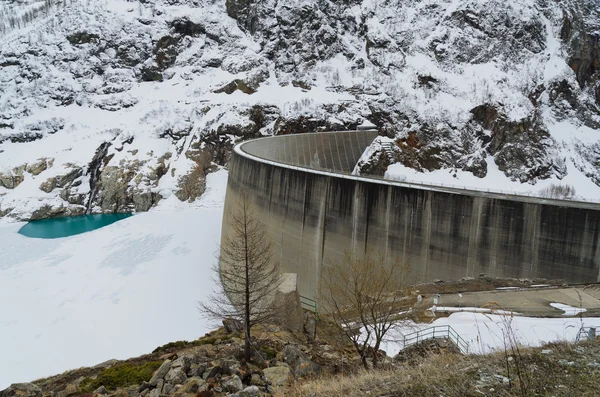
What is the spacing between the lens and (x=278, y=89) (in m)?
56.5

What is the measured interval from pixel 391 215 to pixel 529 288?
5.35 meters

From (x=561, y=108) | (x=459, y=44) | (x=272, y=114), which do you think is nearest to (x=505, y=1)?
(x=459, y=44)

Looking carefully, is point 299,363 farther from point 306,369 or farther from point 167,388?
point 167,388

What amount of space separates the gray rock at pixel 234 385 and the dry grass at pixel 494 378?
8.67ft

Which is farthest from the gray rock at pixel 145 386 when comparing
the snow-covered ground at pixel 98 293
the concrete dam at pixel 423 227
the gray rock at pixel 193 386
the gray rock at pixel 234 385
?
the snow-covered ground at pixel 98 293

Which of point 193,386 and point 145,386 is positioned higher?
point 193,386

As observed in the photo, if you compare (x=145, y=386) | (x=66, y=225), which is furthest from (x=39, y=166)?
(x=145, y=386)

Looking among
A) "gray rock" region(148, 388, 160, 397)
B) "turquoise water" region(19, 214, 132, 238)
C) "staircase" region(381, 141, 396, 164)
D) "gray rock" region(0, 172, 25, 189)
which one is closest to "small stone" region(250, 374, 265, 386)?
"gray rock" region(148, 388, 160, 397)

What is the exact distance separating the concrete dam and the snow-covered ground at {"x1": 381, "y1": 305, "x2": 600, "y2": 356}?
3622 mm

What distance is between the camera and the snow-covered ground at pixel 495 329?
28.4ft

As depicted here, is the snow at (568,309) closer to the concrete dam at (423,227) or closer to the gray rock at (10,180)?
the concrete dam at (423,227)

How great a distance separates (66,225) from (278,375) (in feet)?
133

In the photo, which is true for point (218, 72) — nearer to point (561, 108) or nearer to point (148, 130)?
point (148, 130)

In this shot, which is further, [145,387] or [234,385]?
[145,387]
